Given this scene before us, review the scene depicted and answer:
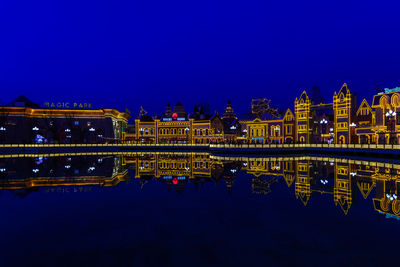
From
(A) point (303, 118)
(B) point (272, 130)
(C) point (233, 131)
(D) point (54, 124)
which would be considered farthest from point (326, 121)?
(D) point (54, 124)

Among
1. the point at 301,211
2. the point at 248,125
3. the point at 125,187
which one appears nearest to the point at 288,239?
the point at 301,211

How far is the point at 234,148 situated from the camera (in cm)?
5344

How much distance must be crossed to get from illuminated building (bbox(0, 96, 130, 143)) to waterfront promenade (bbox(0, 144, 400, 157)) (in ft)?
55.8

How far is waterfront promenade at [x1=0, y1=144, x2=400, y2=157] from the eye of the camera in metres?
43.8

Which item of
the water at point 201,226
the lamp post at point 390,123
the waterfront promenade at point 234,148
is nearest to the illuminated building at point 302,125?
the lamp post at point 390,123

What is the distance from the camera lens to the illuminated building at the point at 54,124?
254 ft

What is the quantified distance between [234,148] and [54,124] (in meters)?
56.3

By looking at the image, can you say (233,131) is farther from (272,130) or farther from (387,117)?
(387,117)

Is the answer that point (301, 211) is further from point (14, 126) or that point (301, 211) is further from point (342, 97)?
point (14, 126)

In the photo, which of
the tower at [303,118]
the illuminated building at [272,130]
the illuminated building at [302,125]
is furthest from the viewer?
the illuminated building at [272,130]

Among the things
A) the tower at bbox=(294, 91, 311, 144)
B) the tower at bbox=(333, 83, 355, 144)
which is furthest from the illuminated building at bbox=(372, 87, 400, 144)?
the tower at bbox=(294, 91, 311, 144)

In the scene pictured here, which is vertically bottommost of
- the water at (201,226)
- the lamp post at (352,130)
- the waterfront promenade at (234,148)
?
the water at (201,226)

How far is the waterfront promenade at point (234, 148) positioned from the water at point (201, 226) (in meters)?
32.0

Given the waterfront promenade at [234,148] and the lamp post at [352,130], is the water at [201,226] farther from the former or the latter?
the lamp post at [352,130]
